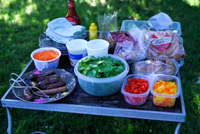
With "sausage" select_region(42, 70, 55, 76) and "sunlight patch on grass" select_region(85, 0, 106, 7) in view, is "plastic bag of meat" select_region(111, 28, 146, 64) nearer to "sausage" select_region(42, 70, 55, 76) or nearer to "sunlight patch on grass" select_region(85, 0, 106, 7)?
"sausage" select_region(42, 70, 55, 76)

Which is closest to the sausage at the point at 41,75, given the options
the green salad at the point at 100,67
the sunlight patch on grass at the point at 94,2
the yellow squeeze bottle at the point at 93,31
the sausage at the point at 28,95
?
the sausage at the point at 28,95

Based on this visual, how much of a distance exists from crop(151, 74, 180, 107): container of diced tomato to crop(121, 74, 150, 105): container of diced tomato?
0.17 ft

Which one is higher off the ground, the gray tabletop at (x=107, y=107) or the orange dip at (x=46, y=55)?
the orange dip at (x=46, y=55)

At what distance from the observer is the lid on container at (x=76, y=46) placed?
1.84 m

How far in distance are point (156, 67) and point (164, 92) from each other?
29cm

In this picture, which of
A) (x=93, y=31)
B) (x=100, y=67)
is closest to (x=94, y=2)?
(x=93, y=31)

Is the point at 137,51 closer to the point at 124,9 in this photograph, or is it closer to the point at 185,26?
the point at 185,26

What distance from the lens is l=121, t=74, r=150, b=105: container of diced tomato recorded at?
1.50 m

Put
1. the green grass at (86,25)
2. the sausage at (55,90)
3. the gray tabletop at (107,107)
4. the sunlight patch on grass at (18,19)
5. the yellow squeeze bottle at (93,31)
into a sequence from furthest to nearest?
the sunlight patch on grass at (18,19) → the green grass at (86,25) → the yellow squeeze bottle at (93,31) → the sausage at (55,90) → the gray tabletop at (107,107)

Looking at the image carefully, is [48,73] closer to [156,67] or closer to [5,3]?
[156,67]

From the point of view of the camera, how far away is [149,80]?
1.63 meters

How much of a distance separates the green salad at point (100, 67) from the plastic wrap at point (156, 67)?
18 centimetres

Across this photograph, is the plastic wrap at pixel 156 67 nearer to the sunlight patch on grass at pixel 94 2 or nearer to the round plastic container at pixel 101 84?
the round plastic container at pixel 101 84

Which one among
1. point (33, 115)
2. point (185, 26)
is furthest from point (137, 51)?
point (185, 26)
